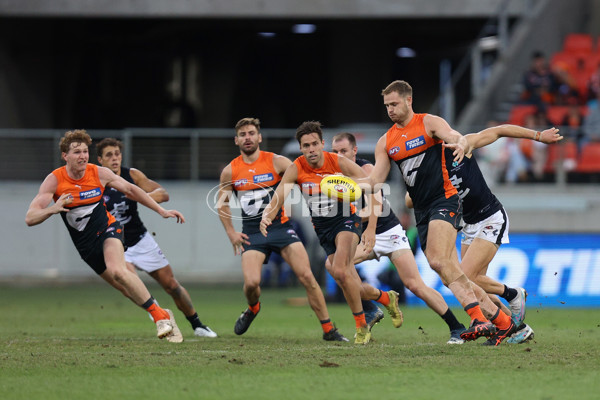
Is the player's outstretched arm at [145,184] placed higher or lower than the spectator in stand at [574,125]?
lower

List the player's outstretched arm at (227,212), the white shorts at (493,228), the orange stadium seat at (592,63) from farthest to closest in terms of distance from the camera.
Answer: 1. the orange stadium seat at (592,63)
2. the player's outstretched arm at (227,212)
3. the white shorts at (493,228)

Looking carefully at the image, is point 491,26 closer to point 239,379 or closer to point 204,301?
point 204,301

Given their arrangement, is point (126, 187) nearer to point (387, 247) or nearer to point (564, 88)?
point (387, 247)

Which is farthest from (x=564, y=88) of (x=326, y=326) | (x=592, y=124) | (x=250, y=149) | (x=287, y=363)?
(x=287, y=363)

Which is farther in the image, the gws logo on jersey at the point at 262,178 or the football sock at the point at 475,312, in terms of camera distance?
the gws logo on jersey at the point at 262,178

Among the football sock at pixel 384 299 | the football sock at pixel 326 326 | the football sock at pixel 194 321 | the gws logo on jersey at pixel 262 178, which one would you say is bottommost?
the football sock at pixel 194 321

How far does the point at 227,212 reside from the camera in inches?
461

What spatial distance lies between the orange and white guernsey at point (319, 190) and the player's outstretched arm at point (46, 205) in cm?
258

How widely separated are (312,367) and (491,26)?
19.9 metres

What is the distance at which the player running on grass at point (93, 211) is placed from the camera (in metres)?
10.7

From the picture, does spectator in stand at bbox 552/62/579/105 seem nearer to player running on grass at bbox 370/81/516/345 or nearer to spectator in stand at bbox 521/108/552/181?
spectator in stand at bbox 521/108/552/181

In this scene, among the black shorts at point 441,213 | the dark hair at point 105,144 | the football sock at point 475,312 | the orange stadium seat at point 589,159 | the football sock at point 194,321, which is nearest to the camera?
the football sock at point 475,312

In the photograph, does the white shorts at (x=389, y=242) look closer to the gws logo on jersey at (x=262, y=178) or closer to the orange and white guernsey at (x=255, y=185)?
the orange and white guernsey at (x=255, y=185)

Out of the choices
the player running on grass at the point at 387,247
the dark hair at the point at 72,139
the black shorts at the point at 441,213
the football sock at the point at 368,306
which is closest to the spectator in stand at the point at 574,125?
the player running on grass at the point at 387,247
